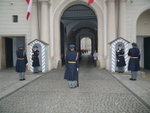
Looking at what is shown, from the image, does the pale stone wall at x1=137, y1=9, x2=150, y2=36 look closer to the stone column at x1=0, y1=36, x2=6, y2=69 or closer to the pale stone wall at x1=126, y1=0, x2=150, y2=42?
the pale stone wall at x1=126, y1=0, x2=150, y2=42

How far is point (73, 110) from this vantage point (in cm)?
420

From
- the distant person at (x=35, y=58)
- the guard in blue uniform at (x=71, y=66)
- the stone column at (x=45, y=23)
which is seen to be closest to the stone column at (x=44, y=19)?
the stone column at (x=45, y=23)

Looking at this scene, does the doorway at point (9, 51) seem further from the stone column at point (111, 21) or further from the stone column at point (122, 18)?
the stone column at point (122, 18)

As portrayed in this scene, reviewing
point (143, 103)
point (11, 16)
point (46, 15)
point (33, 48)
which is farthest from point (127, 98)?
point (11, 16)

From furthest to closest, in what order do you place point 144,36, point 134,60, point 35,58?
point 144,36, point 35,58, point 134,60

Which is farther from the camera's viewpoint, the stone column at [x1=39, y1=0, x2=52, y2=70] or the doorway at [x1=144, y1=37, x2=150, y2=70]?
the doorway at [x1=144, y1=37, x2=150, y2=70]

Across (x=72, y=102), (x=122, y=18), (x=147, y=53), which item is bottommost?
(x=72, y=102)

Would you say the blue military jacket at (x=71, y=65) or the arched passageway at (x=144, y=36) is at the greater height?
the arched passageway at (x=144, y=36)

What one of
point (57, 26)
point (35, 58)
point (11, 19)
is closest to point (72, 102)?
point (35, 58)

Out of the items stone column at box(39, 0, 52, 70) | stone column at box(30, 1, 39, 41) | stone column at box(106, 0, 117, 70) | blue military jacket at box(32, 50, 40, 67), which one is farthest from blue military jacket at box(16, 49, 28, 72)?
stone column at box(106, 0, 117, 70)

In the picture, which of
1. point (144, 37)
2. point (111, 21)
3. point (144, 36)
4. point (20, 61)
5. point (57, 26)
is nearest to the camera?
point (20, 61)

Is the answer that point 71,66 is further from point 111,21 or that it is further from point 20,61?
point 111,21

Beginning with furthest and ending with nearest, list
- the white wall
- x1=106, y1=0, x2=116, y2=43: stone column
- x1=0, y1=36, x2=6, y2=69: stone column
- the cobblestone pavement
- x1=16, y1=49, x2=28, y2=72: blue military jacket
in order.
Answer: x1=0, y1=36, x2=6, y2=69: stone column → the white wall → x1=106, y1=0, x2=116, y2=43: stone column → x1=16, y1=49, x2=28, y2=72: blue military jacket → the cobblestone pavement

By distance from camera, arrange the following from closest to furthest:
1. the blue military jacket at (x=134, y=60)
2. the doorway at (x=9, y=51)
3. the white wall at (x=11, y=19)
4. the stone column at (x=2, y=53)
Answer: the blue military jacket at (x=134, y=60), the white wall at (x=11, y=19), the stone column at (x=2, y=53), the doorway at (x=9, y=51)
